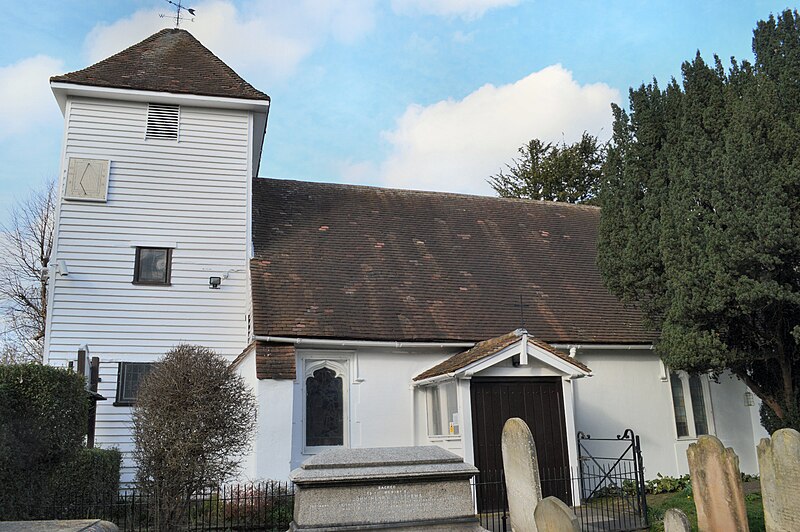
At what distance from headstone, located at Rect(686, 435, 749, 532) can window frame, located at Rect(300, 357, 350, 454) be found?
301 inches

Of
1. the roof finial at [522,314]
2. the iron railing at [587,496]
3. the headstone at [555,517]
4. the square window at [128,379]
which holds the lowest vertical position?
the iron railing at [587,496]

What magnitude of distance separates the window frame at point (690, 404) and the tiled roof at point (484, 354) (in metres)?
4.35

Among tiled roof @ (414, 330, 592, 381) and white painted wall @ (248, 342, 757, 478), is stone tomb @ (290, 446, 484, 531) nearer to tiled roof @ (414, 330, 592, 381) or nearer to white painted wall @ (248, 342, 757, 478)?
tiled roof @ (414, 330, 592, 381)

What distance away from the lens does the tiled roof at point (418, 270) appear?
15.3m

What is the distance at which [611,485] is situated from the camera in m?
14.8

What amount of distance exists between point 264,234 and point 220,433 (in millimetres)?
8537

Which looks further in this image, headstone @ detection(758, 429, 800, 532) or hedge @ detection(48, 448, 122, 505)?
hedge @ detection(48, 448, 122, 505)

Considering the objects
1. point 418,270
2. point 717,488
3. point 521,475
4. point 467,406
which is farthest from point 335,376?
point 717,488

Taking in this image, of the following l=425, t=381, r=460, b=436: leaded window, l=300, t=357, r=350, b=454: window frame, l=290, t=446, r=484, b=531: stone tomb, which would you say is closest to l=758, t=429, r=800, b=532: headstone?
l=290, t=446, r=484, b=531: stone tomb

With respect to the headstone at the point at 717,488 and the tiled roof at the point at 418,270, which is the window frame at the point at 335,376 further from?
the headstone at the point at 717,488

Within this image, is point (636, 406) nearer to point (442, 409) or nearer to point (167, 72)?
point (442, 409)

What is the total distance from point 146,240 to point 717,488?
1317cm

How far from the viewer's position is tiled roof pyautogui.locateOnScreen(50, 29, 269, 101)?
55.3ft

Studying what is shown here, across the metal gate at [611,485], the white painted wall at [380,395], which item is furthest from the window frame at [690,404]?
the white painted wall at [380,395]
